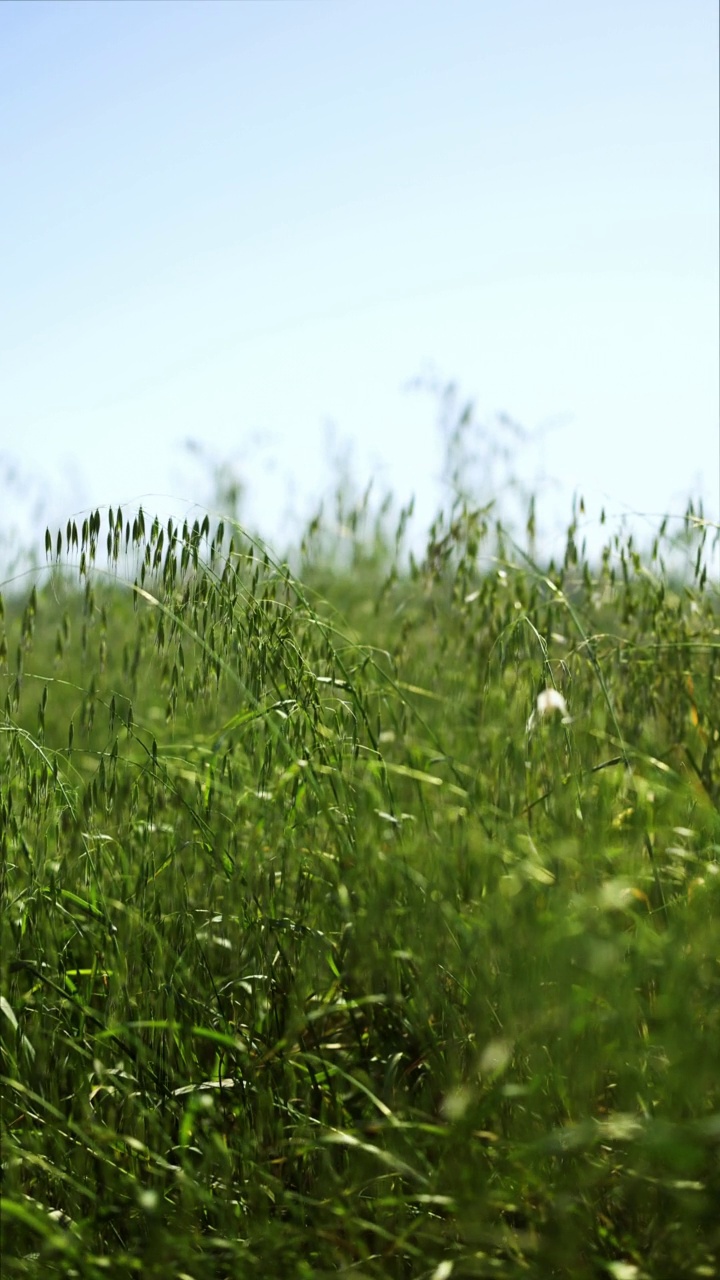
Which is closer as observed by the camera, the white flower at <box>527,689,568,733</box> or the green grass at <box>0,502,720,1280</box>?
the green grass at <box>0,502,720,1280</box>

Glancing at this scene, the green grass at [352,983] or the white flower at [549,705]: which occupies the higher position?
the white flower at [549,705]

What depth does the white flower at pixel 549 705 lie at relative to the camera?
182cm

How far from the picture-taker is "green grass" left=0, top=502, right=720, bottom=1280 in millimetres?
1359

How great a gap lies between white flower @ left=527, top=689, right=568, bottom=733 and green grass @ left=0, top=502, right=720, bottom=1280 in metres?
0.03

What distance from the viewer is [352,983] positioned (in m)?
1.77

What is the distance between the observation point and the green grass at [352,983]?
136cm

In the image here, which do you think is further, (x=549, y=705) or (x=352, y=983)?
(x=549, y=705)

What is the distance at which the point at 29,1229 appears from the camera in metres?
1.54

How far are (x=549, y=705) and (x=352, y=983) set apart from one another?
554 millimetres

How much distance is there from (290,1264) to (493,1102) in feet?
1.03

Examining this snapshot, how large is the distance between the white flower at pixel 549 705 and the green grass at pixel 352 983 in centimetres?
3

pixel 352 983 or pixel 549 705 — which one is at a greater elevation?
pixel 549 705

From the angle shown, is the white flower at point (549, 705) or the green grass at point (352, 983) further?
the white flower at point (549, 705)

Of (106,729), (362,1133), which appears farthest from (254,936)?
(106,729)
